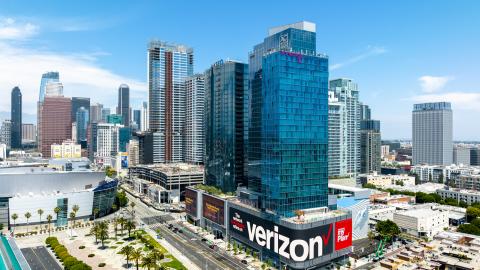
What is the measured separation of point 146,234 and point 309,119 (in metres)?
86.7

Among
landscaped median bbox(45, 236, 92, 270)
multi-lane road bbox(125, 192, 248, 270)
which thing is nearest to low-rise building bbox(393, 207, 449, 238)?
multi-lane road bbox(125, 192, 248, 270)

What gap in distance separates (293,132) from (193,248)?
5936cm

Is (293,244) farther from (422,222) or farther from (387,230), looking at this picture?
(422,222)

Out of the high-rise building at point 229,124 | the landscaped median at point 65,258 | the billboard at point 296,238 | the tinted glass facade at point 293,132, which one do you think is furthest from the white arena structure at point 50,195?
the tinted glass facade at point 293,132

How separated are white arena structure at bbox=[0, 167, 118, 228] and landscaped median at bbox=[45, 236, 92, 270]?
117 ft

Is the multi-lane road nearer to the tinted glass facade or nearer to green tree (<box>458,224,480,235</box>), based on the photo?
the tinted glass facade

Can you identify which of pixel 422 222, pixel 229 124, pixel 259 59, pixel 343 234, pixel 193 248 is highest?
pixel 259 59

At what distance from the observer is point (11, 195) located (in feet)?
545

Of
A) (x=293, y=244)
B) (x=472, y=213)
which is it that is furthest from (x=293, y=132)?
(x=472, y=213)

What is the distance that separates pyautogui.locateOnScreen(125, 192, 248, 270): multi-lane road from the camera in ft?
374

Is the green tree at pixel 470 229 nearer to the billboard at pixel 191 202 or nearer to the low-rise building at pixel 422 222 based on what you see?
the low-rise building at pixel 422 222

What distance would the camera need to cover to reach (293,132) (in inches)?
4503

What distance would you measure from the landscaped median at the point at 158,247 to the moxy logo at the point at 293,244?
27768 millimetres

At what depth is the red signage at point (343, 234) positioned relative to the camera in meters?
111
